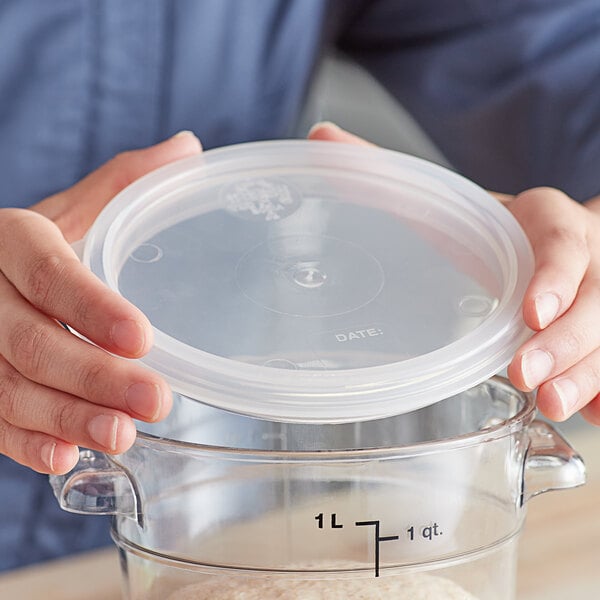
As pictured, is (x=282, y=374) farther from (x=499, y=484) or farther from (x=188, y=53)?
(x=188, y=53)

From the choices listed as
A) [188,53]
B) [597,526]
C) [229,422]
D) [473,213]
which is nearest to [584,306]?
[473,213]

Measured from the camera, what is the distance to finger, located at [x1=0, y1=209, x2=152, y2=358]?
0.40m

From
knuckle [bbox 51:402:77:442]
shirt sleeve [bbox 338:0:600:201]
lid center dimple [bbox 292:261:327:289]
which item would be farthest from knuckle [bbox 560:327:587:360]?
shirt sleeve [bbox 338:0:600:201]

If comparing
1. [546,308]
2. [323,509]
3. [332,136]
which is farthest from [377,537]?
[332,136]

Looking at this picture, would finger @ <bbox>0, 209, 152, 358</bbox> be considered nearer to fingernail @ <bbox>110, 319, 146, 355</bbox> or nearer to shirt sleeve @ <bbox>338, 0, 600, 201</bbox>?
fingernail @ <bbox>110, 319, 146, 355</bbox>

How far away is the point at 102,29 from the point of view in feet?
2.47

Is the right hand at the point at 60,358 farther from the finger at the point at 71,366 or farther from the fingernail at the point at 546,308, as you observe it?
the fingernail at the point at 546,308

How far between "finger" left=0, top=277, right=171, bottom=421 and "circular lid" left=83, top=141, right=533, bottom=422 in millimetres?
12

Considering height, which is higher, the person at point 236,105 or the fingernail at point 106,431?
the fingernail at point 106,431

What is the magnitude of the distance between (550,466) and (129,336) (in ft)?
0.70

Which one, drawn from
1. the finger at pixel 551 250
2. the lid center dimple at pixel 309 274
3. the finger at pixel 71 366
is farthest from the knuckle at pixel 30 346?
the finger at pixel 551 250

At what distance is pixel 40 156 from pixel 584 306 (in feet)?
1.59

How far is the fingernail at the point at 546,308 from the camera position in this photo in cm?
43

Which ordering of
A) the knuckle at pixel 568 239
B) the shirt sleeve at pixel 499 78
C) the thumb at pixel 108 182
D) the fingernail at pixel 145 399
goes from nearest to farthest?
the fingernail at pixel 145 399, the knuckle at pixel 568 239, the thumb at pixel 108 182, the shirt sleeve at pixel 499 78
